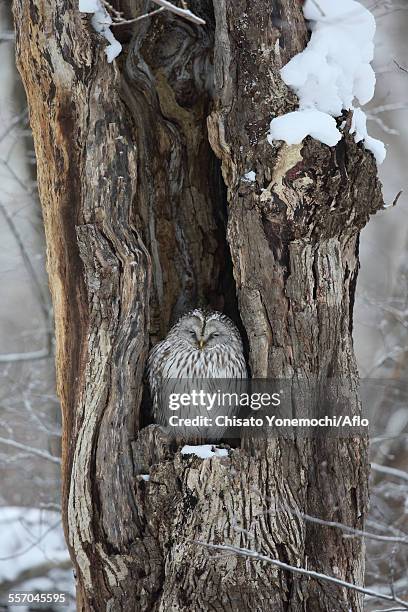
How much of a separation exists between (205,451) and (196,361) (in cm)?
54

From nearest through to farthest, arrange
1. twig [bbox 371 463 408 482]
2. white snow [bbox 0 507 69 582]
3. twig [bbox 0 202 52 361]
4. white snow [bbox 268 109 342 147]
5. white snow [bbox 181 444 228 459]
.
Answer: white snow [bbox 268 109 342 147] → white snow [bbox 181 444 228 459] → white snow [bbox 0 507 69 582] → twig [bbox 371 463 408 482] → twig [bbox 0 202 52 361]

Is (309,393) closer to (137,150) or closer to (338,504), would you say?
(338,504)

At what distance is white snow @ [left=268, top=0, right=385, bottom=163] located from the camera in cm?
346

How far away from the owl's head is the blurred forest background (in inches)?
119

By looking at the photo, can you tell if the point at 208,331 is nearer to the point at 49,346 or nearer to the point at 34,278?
the point at 49,346

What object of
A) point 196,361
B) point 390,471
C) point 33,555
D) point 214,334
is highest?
point 214,334

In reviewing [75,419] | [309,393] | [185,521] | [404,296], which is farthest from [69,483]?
[404,296]

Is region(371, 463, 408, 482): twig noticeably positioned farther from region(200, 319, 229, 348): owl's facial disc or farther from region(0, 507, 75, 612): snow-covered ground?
region(200, 319, 229, 348): owl's facial disc

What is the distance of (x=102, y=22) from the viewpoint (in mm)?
3717

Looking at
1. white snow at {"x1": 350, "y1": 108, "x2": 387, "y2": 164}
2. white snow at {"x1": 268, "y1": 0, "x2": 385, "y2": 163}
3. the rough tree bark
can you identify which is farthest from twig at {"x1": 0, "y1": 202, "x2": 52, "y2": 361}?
white snow at {"x1": 350, "y1": 108, "x2": 387, "y2": 164}

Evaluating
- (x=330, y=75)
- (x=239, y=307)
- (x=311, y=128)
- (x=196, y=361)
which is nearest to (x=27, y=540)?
(x=196, y=361)

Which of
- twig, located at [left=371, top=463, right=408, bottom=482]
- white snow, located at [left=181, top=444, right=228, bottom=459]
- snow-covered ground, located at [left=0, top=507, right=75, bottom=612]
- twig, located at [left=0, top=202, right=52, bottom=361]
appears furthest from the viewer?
twig, located at [left=0, top=202, right=52, bottom=361]

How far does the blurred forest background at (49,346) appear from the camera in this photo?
21.9 feet

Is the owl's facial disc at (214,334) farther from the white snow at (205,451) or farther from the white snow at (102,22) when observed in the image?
the white snow at (102,22)
